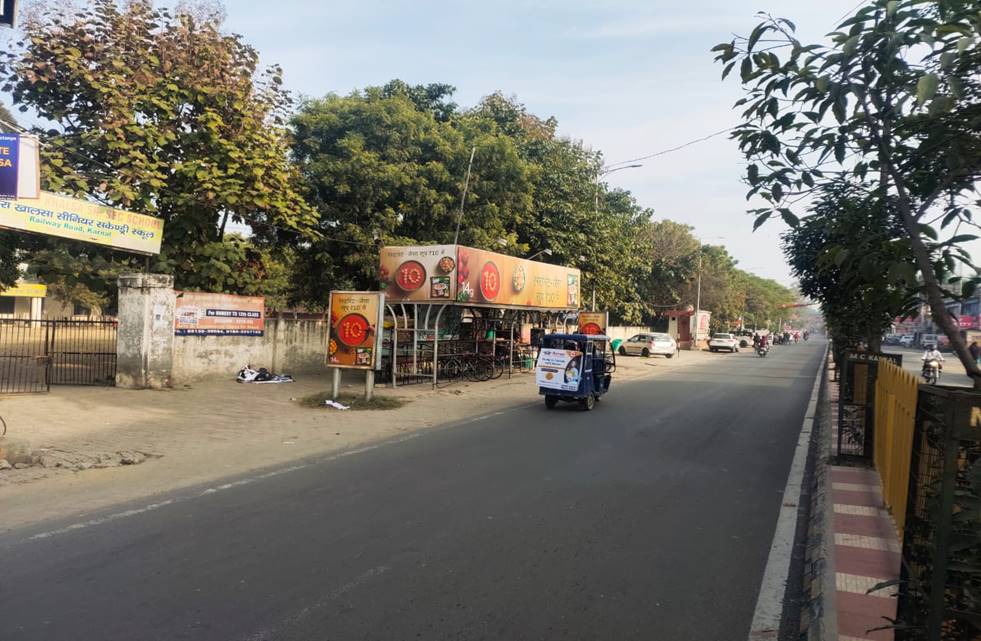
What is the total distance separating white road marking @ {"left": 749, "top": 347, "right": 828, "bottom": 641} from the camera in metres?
4.02

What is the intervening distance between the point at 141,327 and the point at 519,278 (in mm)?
10425

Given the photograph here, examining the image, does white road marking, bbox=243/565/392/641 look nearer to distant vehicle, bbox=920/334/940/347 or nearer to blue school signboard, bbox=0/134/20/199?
blue school signboard, bbox=0/134/20/199

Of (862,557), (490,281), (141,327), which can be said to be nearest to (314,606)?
(862,557)

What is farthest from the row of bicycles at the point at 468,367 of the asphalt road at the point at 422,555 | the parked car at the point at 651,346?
the parked car at the point at 651,346

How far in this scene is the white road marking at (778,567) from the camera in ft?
13.2

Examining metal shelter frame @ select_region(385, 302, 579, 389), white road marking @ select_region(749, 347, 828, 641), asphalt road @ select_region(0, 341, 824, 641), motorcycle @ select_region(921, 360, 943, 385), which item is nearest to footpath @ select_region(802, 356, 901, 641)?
white road marking @ select_region(749, 347, 828, 641)

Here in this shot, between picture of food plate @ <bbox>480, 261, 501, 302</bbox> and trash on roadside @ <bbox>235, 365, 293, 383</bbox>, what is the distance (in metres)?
5.77

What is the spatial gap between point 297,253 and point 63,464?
13153 mm

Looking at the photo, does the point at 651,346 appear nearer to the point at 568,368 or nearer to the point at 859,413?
the point at 568,368

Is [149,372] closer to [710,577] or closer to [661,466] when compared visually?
[661,466]

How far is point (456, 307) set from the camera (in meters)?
18.3

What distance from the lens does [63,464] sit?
7.77 metres

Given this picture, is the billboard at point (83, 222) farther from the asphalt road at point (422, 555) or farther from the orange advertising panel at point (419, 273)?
the asphalt road at point (422, 555)

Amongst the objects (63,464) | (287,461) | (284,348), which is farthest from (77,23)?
(287,461)
